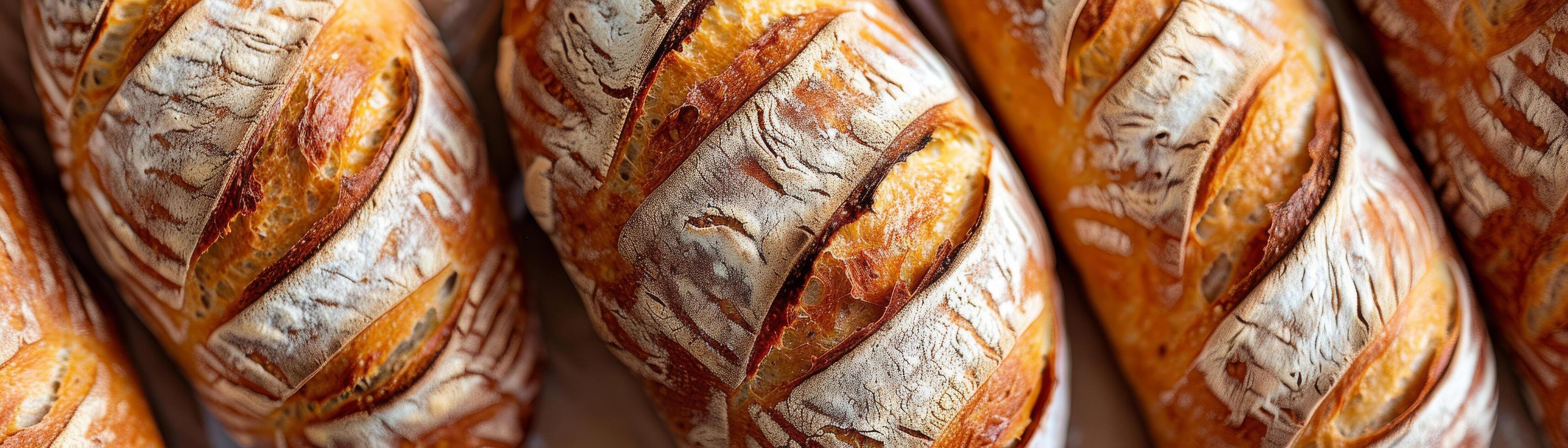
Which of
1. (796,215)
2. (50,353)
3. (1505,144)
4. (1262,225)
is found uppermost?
(1505,144)

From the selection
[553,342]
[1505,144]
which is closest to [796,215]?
[553,342]

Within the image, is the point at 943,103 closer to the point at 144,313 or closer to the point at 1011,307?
the point at 1011,307

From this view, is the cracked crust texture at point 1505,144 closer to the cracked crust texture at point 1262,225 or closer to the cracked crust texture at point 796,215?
the cracked crust texture at point 1262,225

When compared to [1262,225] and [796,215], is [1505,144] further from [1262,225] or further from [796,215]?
[796,215]

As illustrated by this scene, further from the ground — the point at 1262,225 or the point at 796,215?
the point at 1262,225

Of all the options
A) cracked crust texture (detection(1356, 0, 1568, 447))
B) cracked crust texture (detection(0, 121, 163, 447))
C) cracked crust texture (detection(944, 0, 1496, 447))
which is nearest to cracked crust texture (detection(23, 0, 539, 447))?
cracked crust texture (detection(0, 121, 163, 447))

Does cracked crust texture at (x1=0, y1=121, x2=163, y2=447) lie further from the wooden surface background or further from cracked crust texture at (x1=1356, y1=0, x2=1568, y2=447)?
cracked crust texture at (x1=1356, y1=0, x2=1568, y2=447)
